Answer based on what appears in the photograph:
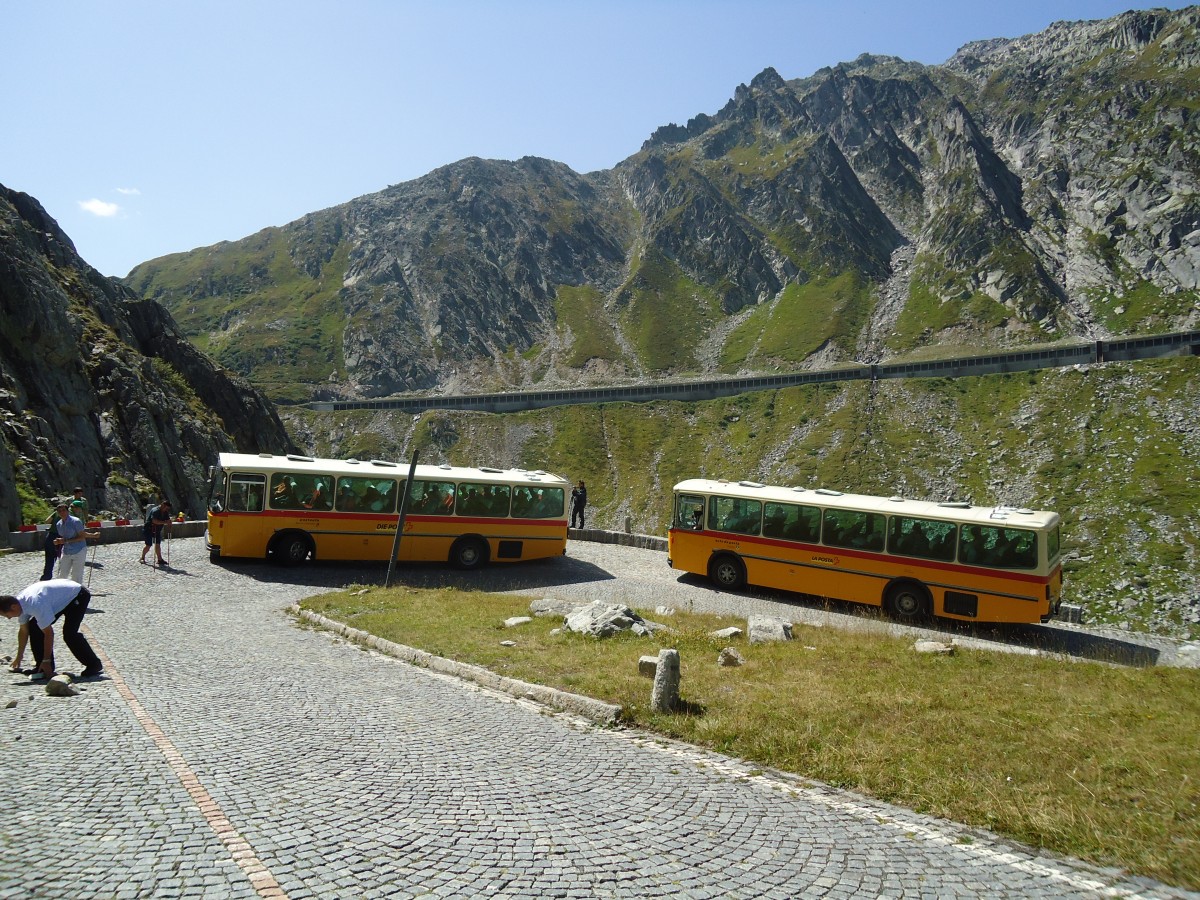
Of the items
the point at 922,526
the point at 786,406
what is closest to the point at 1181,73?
the point at 786,406

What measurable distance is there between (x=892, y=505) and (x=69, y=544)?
2241 centimetres

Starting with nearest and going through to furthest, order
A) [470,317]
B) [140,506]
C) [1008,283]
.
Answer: [140,506]
[1008,283]
[470,317]

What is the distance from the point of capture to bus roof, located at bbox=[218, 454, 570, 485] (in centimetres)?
2495

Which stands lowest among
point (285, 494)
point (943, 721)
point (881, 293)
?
point (943, 721)

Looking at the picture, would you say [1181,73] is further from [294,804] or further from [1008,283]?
[294,804]

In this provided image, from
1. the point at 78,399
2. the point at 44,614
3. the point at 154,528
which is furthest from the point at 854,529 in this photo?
the point at 78,399

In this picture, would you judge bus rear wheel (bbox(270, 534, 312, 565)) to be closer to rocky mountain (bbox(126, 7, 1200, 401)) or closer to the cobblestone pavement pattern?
the cobblestone pavement pattern

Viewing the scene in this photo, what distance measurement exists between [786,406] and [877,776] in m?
111

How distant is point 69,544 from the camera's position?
Answer: 16.7m

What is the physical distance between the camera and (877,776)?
821 cm

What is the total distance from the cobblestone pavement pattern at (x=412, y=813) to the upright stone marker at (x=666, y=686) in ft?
2.43

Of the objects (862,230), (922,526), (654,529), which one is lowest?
(654,529)

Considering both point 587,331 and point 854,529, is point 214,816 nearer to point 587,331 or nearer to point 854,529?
point 854,529

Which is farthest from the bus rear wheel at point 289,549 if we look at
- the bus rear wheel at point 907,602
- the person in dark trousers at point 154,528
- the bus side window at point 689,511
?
the bus rear wheel at point 907,602
